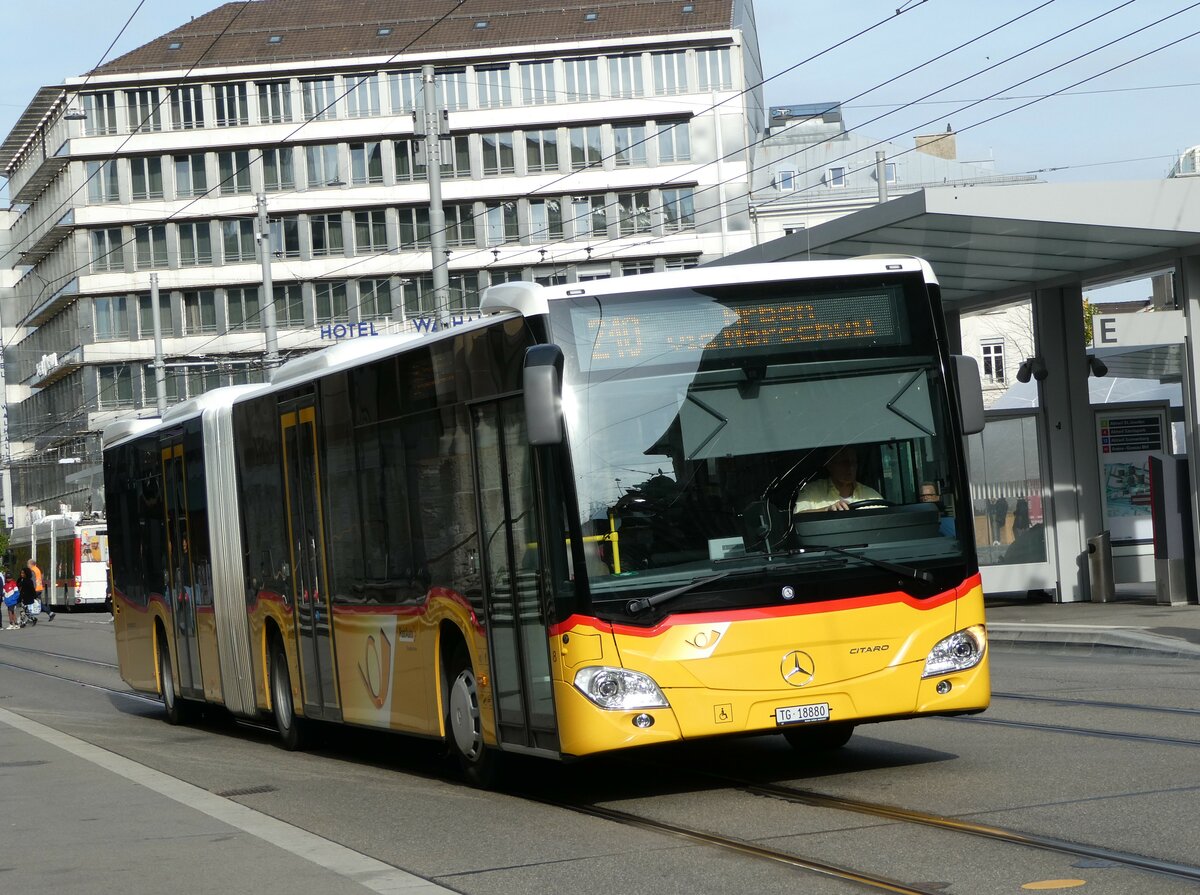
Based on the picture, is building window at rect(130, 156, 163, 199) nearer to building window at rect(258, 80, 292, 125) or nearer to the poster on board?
building window at rect(258, 80, 292, 125)

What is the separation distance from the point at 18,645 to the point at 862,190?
57.0 meters

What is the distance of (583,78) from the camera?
263ft

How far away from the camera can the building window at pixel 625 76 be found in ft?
263

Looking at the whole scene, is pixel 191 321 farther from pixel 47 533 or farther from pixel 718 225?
pixel 718 225

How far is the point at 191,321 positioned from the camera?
273ft

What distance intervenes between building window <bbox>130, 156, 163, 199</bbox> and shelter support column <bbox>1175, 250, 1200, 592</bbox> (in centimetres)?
6672

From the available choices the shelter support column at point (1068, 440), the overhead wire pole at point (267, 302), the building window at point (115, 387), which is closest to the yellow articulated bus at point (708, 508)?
the shelter support column at point (1068, 440)

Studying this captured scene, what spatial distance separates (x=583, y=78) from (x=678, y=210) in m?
7.08

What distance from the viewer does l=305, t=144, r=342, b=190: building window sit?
3196 inches

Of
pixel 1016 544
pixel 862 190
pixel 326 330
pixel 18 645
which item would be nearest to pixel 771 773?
pixel 1016 544

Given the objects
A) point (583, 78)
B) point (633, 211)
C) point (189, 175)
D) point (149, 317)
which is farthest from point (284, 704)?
point (149, 317)

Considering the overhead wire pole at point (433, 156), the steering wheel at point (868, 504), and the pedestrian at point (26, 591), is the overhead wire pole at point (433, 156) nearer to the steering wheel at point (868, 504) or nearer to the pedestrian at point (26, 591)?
the steering wheel at point (868, 504)

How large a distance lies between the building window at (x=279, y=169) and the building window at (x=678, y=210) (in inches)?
647

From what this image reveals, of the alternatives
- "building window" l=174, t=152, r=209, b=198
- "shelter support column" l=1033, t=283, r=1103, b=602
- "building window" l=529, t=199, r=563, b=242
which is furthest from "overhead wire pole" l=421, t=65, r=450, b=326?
"building window" l=174, t=152, r=209, b=198
